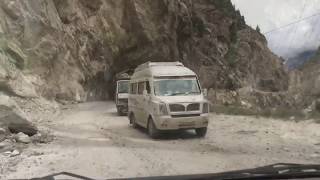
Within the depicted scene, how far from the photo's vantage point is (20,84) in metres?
32.1

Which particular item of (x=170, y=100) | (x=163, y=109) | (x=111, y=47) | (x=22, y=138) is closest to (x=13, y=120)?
(x=22, y=138)

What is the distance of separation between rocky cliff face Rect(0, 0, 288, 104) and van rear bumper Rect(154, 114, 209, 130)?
13.5 metres

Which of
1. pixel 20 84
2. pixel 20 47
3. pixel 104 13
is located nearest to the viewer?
pixel 20 84

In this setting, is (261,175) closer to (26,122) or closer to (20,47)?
(26,122)

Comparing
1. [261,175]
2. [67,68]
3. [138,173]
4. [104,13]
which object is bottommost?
[138,173]

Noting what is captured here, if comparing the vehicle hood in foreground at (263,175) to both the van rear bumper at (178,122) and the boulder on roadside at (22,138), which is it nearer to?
the boulder on roadside at (22,138)

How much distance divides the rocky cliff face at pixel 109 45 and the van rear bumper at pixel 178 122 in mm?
13523

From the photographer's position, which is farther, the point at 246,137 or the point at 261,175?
the point at 246,137

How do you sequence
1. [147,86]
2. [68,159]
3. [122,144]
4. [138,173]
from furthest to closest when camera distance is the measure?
[147,86], [122,144], [68,159], [138,173]

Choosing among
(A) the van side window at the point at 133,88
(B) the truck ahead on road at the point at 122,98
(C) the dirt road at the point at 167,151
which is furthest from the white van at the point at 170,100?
(B) the truck ahead on road at the point at 122,98

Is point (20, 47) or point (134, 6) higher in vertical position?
point (134, 6)

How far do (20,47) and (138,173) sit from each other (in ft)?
90.6

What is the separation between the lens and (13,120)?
682 inches

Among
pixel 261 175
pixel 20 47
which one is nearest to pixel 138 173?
pixel 261 175
